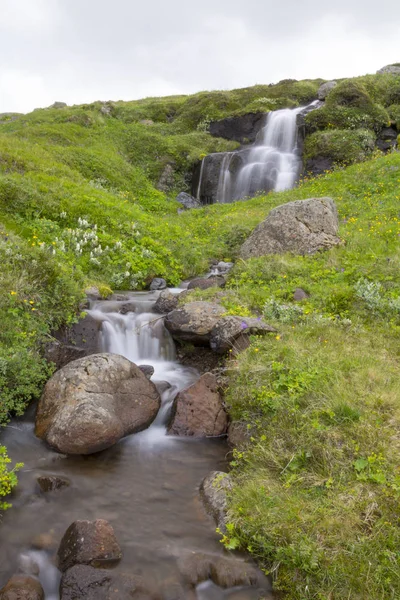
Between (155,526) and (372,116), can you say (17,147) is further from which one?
(372,116)

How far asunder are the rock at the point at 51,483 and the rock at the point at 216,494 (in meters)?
1.87

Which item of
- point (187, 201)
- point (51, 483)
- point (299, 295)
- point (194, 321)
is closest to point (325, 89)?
point (187, 201)

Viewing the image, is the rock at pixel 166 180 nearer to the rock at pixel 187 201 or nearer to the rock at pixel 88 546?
the rock at pixel 187 201

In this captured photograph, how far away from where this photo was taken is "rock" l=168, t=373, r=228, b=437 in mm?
7035

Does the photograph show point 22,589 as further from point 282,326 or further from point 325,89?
point 325,89

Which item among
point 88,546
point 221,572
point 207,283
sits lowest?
point 221,572

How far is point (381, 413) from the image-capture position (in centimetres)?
539

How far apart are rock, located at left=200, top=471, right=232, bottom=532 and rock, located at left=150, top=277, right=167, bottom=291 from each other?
7.20 m

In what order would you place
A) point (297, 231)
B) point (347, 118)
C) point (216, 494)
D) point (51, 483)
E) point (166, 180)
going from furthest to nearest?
point (166, 180) < point (347, 118) < point (297, 231) < point (51, 483) < point (216, 494)

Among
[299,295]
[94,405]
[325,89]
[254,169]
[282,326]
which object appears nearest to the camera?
[94,405]

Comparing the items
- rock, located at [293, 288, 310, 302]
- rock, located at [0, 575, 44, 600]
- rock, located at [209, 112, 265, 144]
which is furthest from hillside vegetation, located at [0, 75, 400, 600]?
rock, located at [209, 112, 265, 144]

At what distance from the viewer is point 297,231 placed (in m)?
12.7

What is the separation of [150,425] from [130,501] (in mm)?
1918

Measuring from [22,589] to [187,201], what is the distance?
21.3 meters
